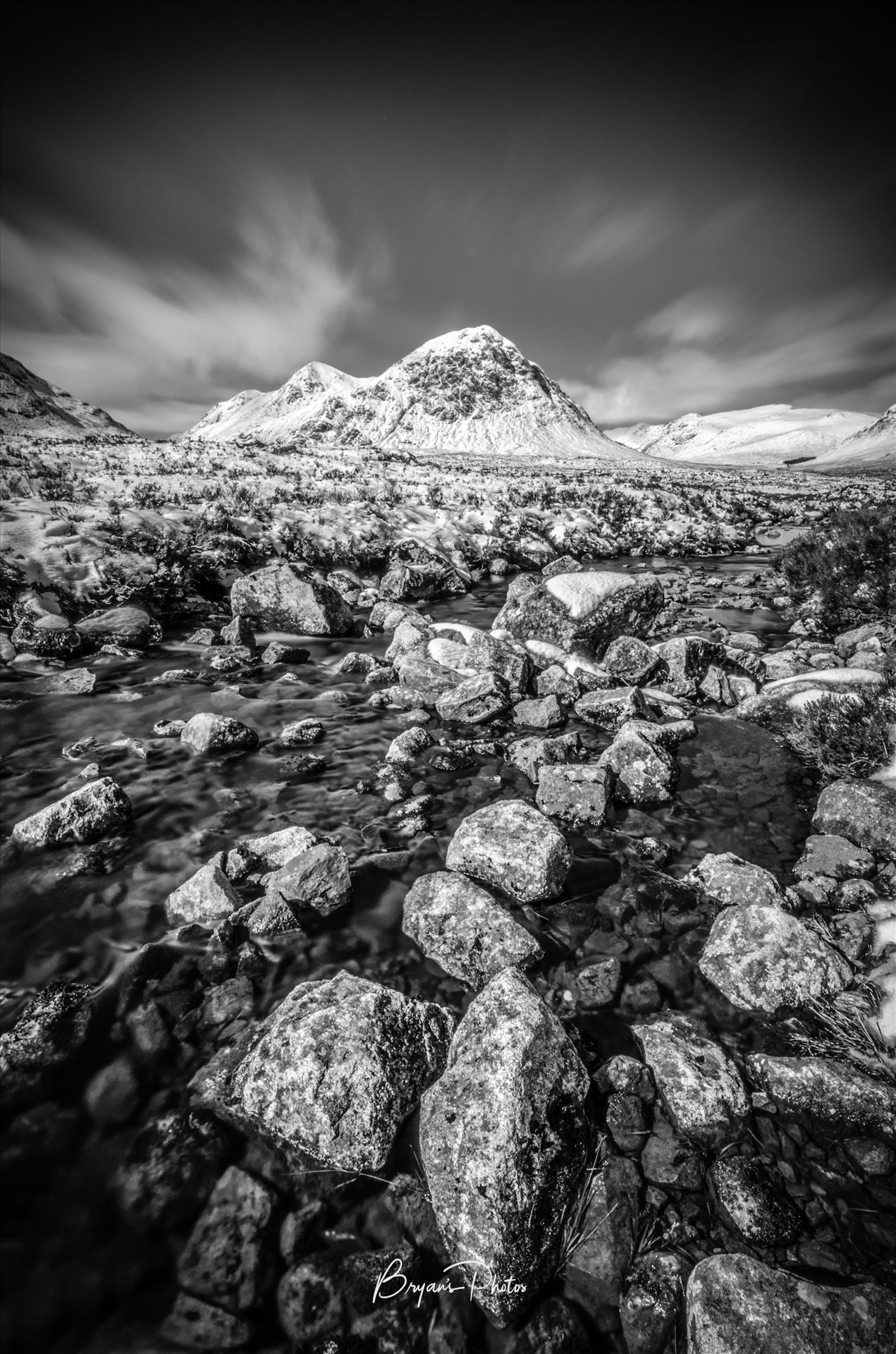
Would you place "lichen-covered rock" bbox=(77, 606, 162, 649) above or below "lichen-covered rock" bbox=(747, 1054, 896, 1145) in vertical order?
above

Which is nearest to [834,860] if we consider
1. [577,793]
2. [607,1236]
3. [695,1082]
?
[577,793]

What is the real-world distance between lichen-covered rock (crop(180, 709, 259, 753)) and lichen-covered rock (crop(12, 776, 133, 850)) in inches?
63.7

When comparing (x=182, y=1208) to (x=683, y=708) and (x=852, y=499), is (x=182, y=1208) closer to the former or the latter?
(x=683, y=708)

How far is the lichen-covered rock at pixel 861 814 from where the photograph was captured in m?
5.13

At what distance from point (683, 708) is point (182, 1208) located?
8.54 meters

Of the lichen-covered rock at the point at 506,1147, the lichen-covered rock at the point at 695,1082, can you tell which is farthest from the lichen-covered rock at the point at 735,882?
the lichen-covered rock at the point at 506,1147

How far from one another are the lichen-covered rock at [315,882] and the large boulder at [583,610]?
7.25 metres

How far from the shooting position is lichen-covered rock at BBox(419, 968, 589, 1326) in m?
2.57

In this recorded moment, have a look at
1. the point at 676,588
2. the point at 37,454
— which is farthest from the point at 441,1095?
the point at 37,454

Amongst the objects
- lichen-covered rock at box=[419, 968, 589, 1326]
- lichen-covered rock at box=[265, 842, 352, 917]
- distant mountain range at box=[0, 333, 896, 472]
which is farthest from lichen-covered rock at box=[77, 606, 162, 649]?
distant mountain range at box=[0, 333, 896, 472]

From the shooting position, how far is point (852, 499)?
47594 millimetres

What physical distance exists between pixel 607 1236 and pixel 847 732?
6.67 m

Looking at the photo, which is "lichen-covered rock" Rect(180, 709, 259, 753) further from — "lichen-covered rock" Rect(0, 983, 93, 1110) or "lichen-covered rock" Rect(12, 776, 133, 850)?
"lichen-covered rock" Rect(0, 983, 93, 1110)

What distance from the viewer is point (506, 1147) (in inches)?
107
